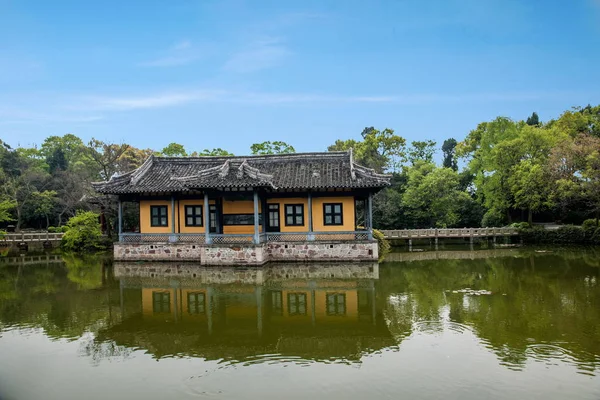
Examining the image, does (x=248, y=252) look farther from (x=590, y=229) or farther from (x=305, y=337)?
(x=590, y=229)

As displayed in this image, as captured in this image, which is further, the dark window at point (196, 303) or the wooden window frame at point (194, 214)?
the wooden window frame at point (194, 214)

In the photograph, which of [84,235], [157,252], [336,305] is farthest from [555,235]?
[84,235]

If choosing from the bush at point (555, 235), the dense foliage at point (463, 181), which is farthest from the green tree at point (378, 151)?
the bush at point (555, 235)

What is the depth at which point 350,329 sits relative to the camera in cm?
945

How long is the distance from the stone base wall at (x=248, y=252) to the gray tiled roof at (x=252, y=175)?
2.65 metres

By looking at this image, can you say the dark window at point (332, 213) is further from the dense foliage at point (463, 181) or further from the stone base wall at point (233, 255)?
the dense foliage at point (463, 181)

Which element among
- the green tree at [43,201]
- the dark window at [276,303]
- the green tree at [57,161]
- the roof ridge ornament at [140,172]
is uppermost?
the green tree at [57,161]

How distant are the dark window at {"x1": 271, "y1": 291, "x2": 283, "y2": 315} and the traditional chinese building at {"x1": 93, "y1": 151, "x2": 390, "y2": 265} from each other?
6190mm

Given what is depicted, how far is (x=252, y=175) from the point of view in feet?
64.6

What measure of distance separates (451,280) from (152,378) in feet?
37.4

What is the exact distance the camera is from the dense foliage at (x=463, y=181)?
1112 inches

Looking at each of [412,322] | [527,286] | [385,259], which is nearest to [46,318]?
[412,322]

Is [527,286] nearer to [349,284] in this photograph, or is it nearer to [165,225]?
[349,284]

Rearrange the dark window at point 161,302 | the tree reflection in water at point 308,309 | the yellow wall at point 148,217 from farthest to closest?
the yellow wall at point 148,217
the dark window at point 161,302
the tree reflection in water at point 308,309
